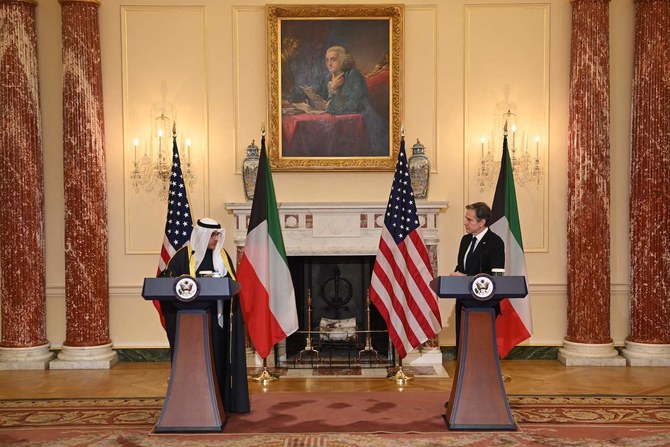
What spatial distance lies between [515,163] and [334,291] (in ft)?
8.13

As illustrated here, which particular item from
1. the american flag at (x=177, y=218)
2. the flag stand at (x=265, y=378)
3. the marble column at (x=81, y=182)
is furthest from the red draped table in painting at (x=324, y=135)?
the flag stand at (x=265, y=378)

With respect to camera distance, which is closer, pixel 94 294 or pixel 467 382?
pixel 467 382

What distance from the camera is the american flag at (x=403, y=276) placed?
300 inches

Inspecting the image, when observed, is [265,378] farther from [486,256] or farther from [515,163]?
[515,163]

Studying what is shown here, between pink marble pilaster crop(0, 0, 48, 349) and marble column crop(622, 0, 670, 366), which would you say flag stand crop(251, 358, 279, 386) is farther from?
marble column crop(622, 0, 670, 366)

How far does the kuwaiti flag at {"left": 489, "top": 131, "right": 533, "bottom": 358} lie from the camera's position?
7957 mm

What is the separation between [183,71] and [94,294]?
2.65 m

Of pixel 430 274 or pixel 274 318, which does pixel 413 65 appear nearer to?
pixel 430 274

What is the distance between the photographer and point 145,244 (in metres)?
8.98

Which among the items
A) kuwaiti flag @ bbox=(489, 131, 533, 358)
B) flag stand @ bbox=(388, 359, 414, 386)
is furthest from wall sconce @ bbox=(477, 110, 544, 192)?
flag stand @ bbox=(388, 359, 414, 386)

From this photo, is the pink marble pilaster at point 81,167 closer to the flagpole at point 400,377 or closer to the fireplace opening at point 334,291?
the fireplace opening at point 334,291

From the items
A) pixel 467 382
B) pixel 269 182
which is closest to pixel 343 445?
pixel 467 382

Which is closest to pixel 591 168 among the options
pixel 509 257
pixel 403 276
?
pixel 509 257

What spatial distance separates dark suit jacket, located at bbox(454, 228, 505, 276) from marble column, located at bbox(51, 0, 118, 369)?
4199 millimetres
